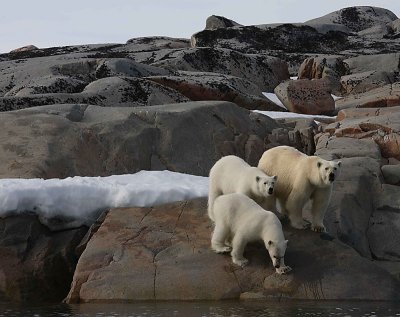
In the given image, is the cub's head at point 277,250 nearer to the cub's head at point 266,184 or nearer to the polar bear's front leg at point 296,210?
the cub's head at point 266,184

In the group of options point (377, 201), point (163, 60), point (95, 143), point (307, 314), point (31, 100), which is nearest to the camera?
point (307, 314)

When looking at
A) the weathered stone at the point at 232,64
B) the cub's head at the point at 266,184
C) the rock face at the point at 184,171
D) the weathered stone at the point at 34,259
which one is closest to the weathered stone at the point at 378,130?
the rock face at the point at 184,171

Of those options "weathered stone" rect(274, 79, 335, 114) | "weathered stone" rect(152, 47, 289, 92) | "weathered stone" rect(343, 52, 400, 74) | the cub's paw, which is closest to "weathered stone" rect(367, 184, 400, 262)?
the cub's paw

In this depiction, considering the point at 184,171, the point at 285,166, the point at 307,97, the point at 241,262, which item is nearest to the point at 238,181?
the point at 285,166

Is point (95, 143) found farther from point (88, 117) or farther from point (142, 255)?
point (142, 255)

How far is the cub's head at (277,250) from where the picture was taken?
425 inches

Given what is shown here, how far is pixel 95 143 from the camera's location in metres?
16.6

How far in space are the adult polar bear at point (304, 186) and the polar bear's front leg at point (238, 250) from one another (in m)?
1.46

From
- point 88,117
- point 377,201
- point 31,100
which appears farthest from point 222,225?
point 31,100

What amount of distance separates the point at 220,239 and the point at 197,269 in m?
0.62

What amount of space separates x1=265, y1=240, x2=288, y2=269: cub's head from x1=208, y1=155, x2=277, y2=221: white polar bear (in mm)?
991

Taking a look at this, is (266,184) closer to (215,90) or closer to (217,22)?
(215,90)

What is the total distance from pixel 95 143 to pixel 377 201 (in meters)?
6.34

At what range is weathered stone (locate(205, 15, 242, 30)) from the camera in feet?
192
